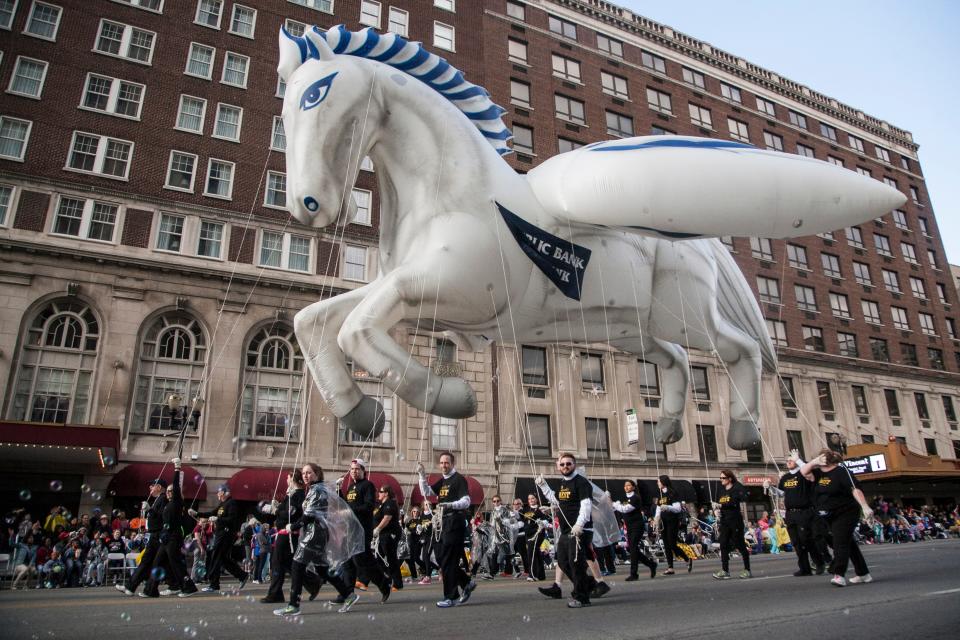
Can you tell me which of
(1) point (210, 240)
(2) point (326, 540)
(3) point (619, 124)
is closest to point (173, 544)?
(2) point (326, 540)

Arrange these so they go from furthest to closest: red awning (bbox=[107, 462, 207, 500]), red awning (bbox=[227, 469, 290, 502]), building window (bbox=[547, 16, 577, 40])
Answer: building window (bbox=[547, 16, 577, 40])
red awning (bbox=[227, 469, 290, 502])
red awning (bbox=[107, 462, 207, 500])

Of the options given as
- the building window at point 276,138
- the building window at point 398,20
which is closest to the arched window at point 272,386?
the building window at point 276,138

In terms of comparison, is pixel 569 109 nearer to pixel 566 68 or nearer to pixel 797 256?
pixel 566 68

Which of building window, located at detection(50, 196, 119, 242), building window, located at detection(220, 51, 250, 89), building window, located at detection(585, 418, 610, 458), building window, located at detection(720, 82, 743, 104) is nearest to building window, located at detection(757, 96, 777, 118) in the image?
building window, located at detection(720, 82, 743, 104)

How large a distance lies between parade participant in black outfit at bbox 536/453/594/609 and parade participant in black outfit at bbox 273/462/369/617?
7.07 ft

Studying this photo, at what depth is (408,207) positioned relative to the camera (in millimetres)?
5992

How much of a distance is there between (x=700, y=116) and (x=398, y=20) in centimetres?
1915

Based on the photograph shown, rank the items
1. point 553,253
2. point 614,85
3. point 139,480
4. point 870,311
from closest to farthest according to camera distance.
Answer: point 553,253 < point 139,480 < point 614,85 < point 870,311

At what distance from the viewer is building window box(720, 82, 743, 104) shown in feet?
134

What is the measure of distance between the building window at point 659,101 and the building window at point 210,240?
2498 cm

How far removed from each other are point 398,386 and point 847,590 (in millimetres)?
5481

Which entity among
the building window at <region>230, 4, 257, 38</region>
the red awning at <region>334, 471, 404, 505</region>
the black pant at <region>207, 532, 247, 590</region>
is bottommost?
the black pant at <region>207, 532, 247, 590</region>

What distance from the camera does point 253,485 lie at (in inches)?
831

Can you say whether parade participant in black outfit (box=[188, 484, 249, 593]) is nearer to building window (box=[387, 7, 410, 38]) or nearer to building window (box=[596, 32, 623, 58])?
building window (box=[387, 7, 410, 38])
